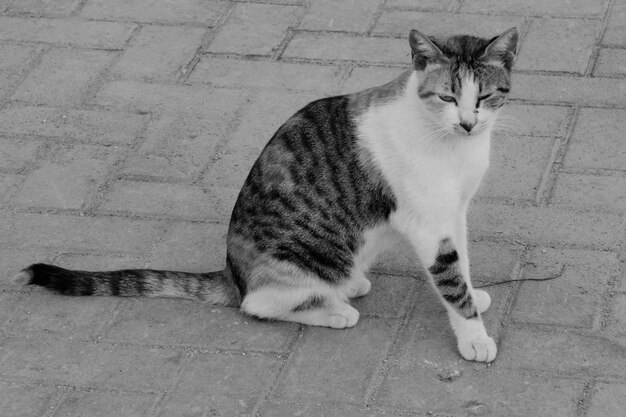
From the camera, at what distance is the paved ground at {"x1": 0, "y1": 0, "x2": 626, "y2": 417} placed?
3.80 meters

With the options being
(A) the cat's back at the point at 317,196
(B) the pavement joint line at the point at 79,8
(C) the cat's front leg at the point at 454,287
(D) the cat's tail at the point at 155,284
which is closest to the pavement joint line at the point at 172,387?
(D) the cat's tail at the point at 155,284

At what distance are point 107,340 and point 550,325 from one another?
5.52 ft

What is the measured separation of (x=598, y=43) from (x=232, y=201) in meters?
2.24

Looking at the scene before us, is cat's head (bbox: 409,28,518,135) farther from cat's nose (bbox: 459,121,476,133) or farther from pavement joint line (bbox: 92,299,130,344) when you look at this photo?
pavement joint line (bbox: 92,299,130,344)

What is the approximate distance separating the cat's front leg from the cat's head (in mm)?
410

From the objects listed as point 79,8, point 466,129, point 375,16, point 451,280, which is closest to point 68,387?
point 451,280

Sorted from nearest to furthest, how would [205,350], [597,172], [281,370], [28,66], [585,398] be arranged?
[585,398]
[281,370]
[205,350]
[597,172]
[28,66]

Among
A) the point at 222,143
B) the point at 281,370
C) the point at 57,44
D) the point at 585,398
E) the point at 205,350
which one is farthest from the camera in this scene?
the point at 57,44

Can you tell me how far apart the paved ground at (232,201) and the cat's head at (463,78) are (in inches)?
33.5

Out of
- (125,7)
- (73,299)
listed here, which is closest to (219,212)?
(73,299)

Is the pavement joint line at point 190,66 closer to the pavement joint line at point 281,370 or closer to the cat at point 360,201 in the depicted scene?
the cat at point 360,201

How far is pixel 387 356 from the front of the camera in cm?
393

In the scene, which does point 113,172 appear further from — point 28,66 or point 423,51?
point 423,51

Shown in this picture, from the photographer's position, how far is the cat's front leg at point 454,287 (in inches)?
152
